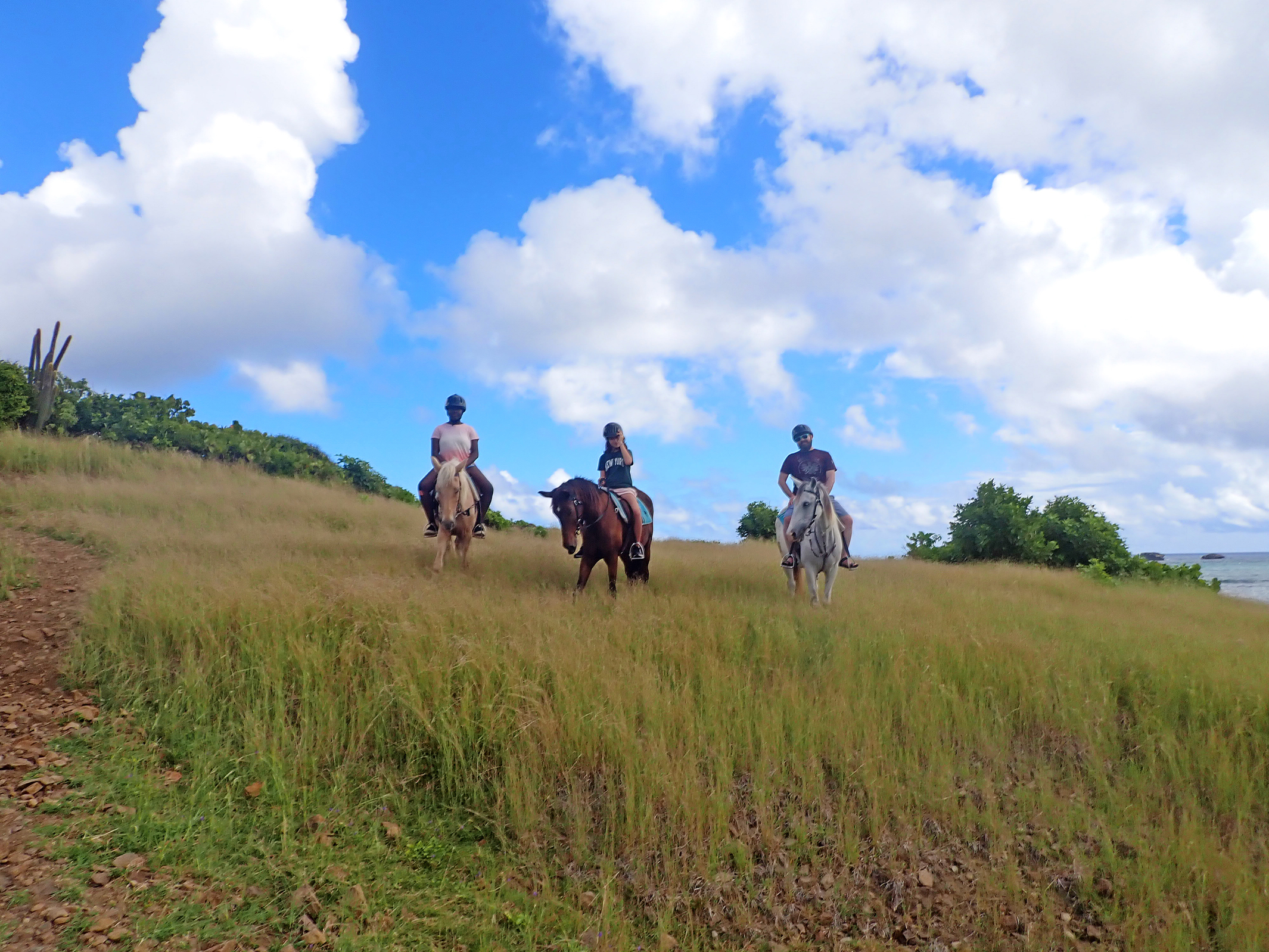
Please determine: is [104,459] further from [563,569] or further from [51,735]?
[51,735]

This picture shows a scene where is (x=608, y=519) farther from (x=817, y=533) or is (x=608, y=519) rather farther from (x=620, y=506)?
(x=817, y=533)

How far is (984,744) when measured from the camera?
6270 millimetres

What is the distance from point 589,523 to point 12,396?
75.0 feet

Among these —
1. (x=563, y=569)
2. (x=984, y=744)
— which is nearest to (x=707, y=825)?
(x=984, y=744)

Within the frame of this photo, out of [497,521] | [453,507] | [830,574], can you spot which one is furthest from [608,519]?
[497,521]

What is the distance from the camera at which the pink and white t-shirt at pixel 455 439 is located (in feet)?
39.1

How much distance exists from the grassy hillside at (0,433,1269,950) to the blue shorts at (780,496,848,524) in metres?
1.78

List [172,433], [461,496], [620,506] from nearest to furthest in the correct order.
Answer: [620,506] → [461,496] → [172,433]

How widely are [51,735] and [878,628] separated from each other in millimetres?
8309

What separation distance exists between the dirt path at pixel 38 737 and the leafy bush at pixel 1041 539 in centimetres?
2116

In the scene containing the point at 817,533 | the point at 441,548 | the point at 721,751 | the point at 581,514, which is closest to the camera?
the point at 721,751

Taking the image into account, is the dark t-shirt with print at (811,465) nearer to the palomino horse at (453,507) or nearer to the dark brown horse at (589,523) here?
the dark brown horse at (589,523)

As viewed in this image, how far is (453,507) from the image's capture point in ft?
36.4

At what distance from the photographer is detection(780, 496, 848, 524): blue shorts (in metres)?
10.8
